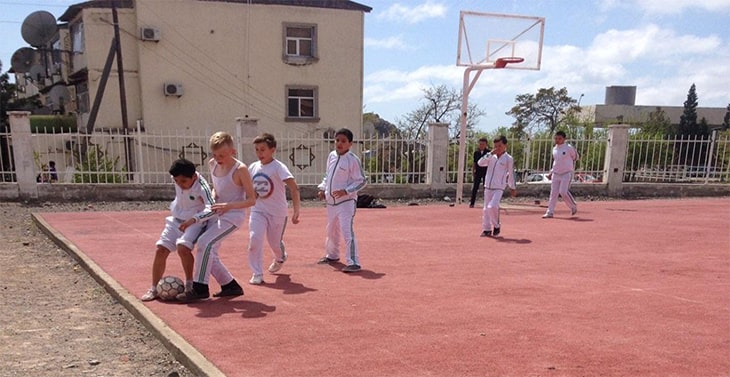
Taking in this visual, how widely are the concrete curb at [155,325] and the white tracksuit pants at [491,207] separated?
19.2 feet

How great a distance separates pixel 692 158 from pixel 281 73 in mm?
18559

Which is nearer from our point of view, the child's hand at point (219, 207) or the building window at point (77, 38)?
the child's hand at point (219, 207)

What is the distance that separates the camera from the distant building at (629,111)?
50406mm

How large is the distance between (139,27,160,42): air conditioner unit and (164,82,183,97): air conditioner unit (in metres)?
2.16

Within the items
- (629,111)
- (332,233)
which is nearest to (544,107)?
(629,111)

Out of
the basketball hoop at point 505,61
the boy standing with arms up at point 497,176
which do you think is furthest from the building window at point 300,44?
the boy standing with arms up at point 497,176

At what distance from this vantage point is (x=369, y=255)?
7734mm

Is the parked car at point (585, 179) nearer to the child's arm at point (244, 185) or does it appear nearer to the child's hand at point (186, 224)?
the child's arm at point (244, 185)

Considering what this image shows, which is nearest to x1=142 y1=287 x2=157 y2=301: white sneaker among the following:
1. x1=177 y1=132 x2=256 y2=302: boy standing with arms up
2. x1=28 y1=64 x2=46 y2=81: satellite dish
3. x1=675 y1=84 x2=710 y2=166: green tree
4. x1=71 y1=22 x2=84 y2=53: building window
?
x1=177 y1=132 x2=256 y2=302: boy standing with arms up

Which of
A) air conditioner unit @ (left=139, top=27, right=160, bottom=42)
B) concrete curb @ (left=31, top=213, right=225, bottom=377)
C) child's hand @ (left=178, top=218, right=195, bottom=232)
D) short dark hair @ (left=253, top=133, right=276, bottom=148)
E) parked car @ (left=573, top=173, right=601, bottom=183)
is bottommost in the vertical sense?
concrete curb @ (left=31, top=213, right=225, bottom=377)

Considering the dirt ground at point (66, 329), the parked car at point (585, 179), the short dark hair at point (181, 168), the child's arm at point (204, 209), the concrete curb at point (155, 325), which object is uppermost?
the short dark hair at point (181, 168)

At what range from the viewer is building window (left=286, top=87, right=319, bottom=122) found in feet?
93.6

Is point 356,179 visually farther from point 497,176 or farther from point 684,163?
point 684,163

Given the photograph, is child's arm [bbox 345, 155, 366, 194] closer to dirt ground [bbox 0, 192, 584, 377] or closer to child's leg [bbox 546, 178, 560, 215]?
dirt ground [bbox 0, 192, 584, 377]
